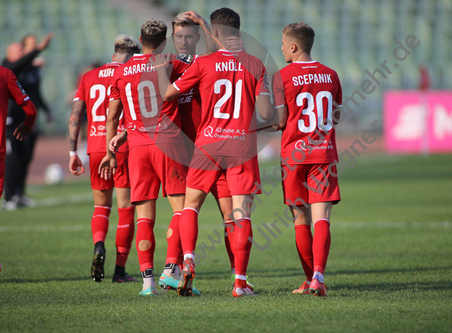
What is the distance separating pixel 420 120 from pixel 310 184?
19.9 meters

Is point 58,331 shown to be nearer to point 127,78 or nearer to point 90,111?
point 127,78

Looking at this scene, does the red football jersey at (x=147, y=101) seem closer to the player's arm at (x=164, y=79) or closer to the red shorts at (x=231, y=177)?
the player's arm at (x=164, y=79)

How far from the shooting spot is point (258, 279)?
5.00m

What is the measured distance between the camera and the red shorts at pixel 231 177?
415cm

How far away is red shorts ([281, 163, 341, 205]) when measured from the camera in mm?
4230

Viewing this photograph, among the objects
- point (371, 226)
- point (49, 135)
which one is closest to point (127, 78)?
point (371, 226)

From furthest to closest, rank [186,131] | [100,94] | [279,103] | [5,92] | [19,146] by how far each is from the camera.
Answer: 1. [19,146]
2. [100,94]
3. [5,92]
4. [186,131]
5. [279,103]

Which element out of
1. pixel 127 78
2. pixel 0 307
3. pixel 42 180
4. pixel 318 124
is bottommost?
pixel 42 180

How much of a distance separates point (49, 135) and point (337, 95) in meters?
25.7

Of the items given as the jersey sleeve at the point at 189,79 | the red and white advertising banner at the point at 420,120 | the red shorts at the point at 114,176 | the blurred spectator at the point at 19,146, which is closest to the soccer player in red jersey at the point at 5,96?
the red shorts at the point at 114,176

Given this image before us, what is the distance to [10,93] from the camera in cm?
486

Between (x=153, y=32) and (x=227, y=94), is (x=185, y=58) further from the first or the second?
(x=227, y=94)

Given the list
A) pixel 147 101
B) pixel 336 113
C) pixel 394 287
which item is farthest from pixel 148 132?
pixel 394 287

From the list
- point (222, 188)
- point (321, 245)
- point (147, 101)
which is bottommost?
point (321, 245)
